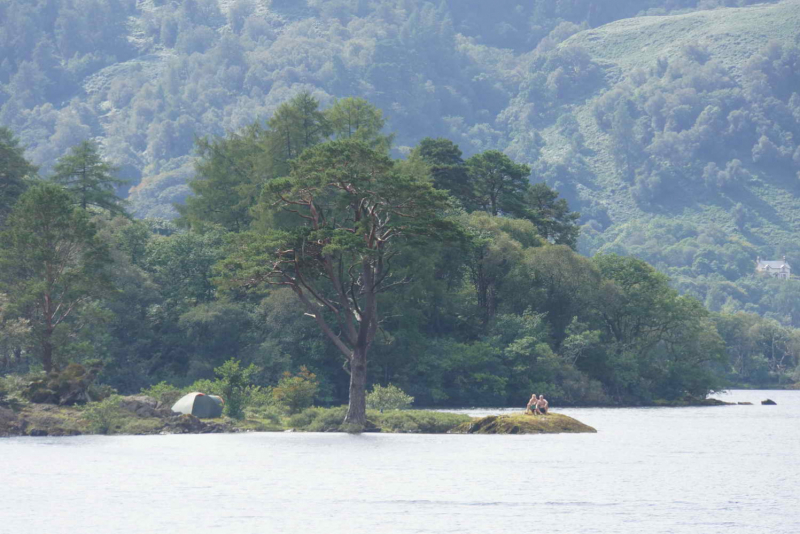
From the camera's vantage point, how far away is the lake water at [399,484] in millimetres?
31328

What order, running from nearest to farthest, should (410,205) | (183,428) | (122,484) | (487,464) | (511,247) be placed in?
(122,484) < (487,464) < (410,205) < (183,428) < (511,247)

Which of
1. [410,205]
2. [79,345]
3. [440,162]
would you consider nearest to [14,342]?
[79,345]

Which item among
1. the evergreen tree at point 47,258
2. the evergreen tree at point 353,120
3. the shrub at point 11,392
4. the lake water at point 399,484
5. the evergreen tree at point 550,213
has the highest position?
the evergreen tree at point 353,120

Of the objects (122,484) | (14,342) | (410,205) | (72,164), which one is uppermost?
(72,164)

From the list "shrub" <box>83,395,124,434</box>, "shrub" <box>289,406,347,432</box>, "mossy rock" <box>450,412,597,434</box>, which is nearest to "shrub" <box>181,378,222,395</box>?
"shrub" <box>289,406,347,432</box>

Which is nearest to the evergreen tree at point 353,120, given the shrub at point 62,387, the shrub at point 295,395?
the shrub at point 295,395

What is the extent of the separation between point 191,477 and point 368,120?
70.6m

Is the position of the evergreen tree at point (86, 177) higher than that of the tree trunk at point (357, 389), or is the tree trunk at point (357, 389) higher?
the evergreen tree at point (86, 177)

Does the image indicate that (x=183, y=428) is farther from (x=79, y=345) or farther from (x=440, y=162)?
(x=440, y=162)

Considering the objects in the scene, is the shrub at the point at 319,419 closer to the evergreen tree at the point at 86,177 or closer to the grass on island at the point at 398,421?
the grass on island at the point at 398,421

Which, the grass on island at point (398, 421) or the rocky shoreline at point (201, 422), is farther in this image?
the grass on island at point (398, 421)

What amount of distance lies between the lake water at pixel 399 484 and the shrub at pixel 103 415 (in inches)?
83.6

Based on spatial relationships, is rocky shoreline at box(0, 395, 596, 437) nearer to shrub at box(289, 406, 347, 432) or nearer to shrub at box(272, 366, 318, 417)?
shrub at box(289, 406, 347, 432)

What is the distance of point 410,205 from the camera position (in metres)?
60.3
